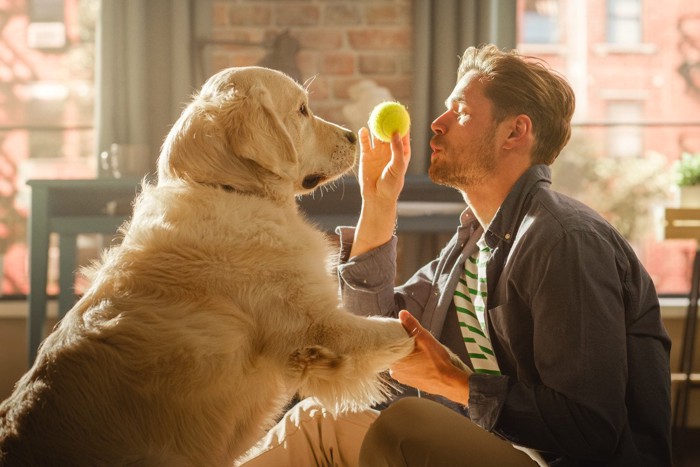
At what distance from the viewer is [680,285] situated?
386 cm

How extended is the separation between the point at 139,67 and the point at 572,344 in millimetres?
2804

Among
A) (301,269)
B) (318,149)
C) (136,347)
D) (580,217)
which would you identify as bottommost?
(136,347)

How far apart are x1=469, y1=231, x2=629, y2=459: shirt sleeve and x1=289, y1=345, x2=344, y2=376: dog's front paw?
0.86 ft

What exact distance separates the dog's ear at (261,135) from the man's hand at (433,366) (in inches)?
16.0

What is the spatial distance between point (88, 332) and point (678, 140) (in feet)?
11.2

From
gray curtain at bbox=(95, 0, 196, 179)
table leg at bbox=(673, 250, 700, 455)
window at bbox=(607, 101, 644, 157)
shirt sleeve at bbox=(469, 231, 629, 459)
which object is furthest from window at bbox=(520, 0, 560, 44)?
shirt sleeve at bbox=(469, 231, 629, 459)

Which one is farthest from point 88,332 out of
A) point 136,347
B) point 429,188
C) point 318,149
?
point 429,188

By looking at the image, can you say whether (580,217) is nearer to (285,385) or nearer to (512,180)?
(512,180)

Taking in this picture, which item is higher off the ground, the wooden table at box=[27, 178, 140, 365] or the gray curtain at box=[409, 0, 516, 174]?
the gray curtain at box=[409, 0, 516, 174]

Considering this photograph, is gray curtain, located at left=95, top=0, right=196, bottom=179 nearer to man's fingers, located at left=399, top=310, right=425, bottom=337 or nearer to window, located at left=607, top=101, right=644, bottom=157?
window, located at left=607, top=101, right=644, bottom=157

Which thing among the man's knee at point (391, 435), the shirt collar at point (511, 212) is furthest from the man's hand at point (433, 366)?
the shirt collar at point (511, 212)

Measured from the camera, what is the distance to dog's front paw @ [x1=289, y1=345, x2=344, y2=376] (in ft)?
4.51

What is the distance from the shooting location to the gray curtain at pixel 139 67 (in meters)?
3.55

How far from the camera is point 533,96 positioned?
175 cm
